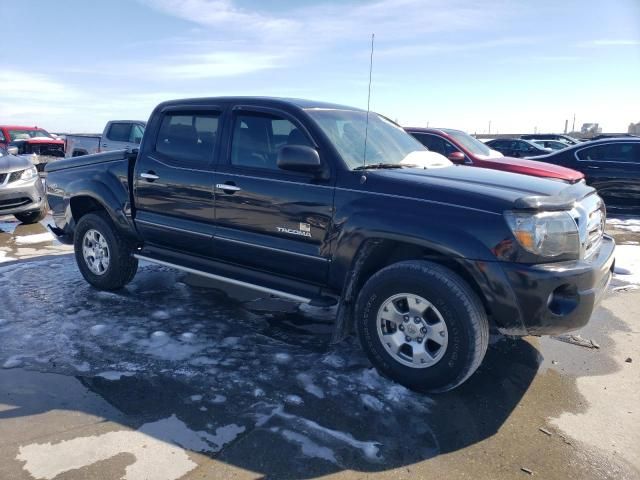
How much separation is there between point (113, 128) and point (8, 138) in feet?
20.6

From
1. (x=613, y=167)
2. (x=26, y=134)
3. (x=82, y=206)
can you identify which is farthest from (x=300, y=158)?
(x=26, y=134)

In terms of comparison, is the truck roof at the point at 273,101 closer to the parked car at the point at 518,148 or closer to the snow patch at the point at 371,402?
the snow patch at the point at 371,402

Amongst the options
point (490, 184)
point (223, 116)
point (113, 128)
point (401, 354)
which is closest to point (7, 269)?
point (223, 116)

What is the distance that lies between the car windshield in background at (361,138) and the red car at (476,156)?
4.27m

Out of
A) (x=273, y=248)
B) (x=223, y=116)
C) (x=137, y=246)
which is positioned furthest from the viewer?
(x=137, y=246)

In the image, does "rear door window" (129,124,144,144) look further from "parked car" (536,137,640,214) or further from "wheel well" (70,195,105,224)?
"parked car" (536,137,640,214)

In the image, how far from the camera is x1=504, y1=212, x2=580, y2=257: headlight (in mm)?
2961

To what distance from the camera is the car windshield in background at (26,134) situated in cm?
1719

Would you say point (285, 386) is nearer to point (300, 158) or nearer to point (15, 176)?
point (300, 158)

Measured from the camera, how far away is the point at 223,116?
170 inches

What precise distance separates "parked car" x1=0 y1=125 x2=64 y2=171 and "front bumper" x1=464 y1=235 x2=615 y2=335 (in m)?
16.7

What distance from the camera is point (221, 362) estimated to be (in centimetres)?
368

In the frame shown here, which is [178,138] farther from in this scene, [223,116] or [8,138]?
[8,138]

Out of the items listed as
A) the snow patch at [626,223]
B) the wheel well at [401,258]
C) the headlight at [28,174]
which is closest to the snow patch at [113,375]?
the wheel well at [401,258]
